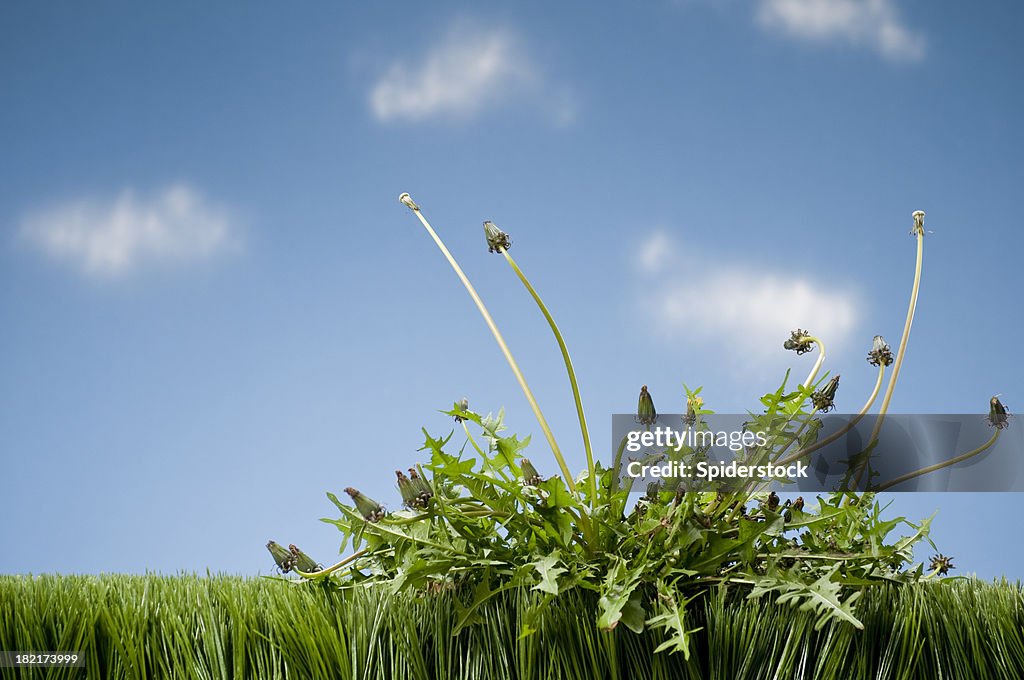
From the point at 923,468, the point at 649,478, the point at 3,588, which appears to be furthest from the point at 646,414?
the point at 3,588

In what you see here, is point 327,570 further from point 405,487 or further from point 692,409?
point 692,409

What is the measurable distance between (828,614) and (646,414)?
1.18 ft

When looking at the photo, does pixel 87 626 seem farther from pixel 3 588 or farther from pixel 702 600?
pixel 702 600

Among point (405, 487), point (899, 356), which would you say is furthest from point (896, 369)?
point (405, 487)

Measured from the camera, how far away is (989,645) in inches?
46.2

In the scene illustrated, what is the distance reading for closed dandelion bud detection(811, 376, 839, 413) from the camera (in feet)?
4.20

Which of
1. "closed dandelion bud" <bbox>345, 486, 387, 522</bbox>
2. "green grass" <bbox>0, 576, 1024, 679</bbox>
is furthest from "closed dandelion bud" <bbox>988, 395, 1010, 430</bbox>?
"closed dandelion bud" <bbox>345, 486, 387, 522</bbox>

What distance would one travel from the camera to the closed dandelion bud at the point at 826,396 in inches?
50.4

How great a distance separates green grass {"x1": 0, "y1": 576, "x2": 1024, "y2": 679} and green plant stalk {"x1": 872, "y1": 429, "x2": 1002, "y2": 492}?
0.17 m

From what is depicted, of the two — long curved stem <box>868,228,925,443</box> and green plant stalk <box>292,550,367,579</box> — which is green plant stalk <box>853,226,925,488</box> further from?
green plant stalk <box>292,550,367,579</box>

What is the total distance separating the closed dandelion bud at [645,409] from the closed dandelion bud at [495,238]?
31cm

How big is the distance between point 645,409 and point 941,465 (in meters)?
0.53

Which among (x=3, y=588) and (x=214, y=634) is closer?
(x=214, y=634)

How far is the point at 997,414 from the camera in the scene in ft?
4.32
